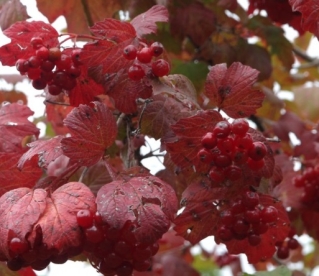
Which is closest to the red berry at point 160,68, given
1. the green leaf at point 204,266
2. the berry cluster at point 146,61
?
the berry cluster at point 146,61

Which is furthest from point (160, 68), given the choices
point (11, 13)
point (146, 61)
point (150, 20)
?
point (11, 13)

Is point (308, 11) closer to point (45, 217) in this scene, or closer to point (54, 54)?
point (54, 54)

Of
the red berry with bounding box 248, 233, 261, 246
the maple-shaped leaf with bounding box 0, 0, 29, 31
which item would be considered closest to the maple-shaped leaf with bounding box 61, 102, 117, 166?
the red berry with bounding box 248, 233, 261, 246

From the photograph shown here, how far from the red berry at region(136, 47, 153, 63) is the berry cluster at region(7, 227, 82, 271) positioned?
38 centimetres

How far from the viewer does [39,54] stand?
50.6 inches

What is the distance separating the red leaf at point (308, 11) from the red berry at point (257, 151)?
0.25m

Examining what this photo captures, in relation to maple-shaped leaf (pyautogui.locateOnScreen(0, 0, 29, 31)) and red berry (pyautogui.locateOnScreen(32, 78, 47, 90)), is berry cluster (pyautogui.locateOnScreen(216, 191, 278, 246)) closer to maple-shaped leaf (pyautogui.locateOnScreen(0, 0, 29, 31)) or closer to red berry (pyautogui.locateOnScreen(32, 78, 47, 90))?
red berry (pyautogui.locateOnScreen(32, 78, 47, 90))

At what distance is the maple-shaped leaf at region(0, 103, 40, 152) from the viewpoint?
54.7 inches

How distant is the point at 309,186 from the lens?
1.61 meters

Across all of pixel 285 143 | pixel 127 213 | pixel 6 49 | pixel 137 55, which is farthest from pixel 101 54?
pixel 285 143

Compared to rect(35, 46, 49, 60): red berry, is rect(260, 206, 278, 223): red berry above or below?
below

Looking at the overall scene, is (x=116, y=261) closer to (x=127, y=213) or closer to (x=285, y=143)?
(x=127, y=213)

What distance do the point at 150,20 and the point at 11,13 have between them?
453mm

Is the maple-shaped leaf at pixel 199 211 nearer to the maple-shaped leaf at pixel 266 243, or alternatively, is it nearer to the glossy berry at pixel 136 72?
the maple-shaped leaf at pixel 266 243
